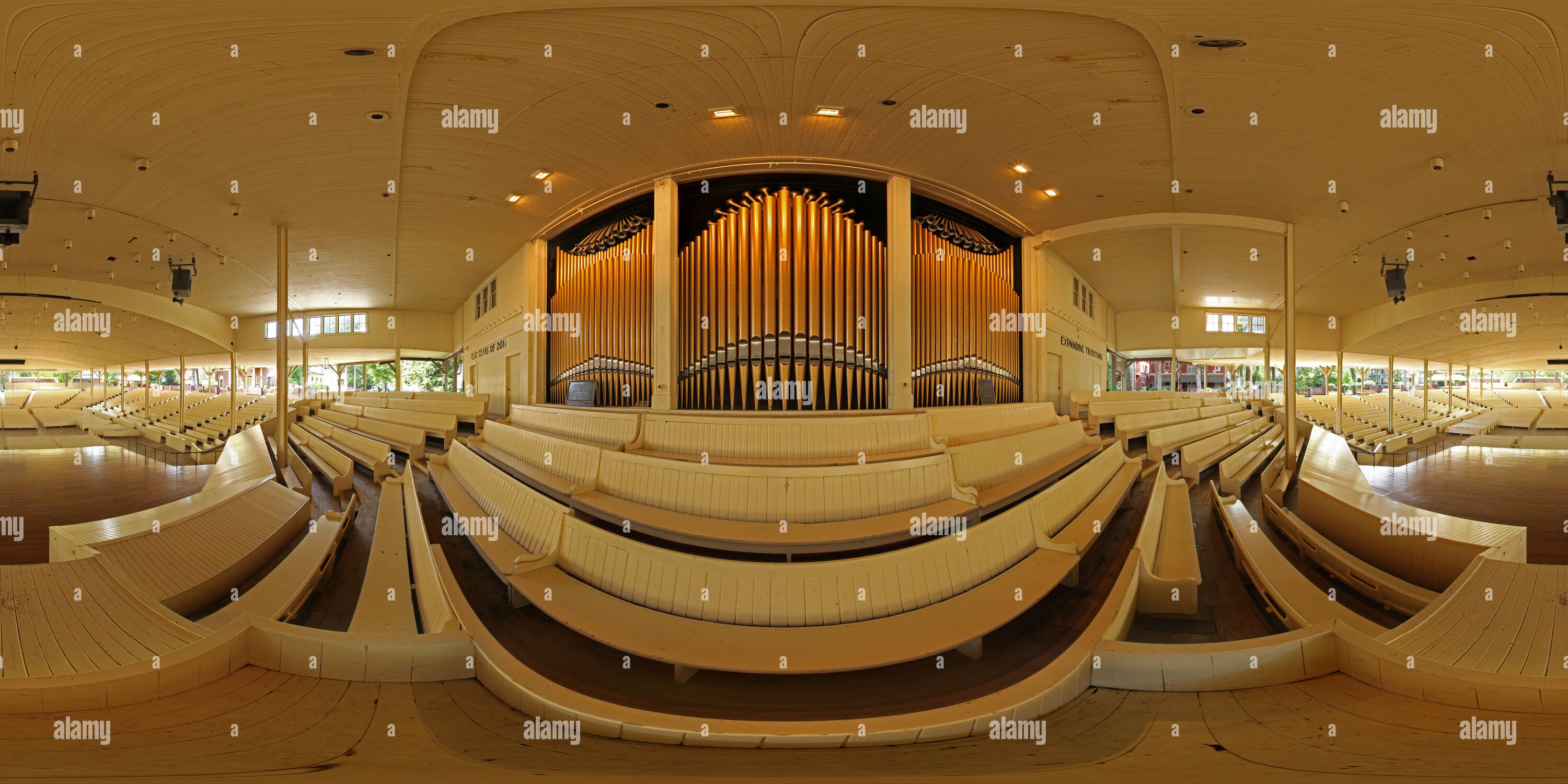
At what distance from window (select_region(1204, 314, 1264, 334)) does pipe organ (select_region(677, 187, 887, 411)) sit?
14.5 metres

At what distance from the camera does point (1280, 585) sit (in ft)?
11.9

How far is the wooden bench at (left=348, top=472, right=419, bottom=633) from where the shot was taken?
3113 mm

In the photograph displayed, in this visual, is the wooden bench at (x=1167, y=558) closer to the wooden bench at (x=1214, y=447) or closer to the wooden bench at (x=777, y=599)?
the wooden bench at (x=777, y=599)

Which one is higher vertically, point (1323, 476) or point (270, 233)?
point (270, 233)

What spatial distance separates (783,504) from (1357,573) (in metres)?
4.08

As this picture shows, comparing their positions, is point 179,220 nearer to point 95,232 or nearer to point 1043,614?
point 95,232

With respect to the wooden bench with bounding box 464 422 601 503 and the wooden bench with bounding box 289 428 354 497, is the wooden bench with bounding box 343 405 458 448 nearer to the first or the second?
the wooden bench with bounding box 289 428 354 497

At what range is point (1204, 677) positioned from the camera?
2227 millimetres

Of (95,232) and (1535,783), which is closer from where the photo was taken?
(1535,783)

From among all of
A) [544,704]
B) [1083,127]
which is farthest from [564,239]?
[544,704]

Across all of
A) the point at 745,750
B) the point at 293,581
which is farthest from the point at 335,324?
the point at 745,750

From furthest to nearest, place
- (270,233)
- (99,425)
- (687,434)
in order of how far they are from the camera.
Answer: (99,425), (270,233), (687,434)

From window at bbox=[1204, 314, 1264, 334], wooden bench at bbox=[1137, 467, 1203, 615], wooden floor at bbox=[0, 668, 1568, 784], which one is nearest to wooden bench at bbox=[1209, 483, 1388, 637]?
wooden bench at bbox=[1137, 467, 1203, 615]

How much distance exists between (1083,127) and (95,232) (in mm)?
12440
